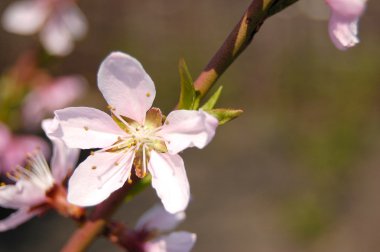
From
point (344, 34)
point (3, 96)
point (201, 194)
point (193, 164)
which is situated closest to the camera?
point (344, 34)

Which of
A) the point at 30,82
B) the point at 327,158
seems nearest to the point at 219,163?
the point at 327,158

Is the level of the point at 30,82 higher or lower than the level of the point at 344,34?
Result: lower

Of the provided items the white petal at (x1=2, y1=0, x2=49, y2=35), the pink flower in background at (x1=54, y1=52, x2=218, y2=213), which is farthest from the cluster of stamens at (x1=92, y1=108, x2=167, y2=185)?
the white petal at (x1=2, y1=0, x2=49, y2=35)

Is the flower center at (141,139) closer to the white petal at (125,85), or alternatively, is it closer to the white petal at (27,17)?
the white petal at (125,85)

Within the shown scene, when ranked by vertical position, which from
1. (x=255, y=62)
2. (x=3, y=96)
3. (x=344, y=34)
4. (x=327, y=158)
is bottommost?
(x=3, y=96)

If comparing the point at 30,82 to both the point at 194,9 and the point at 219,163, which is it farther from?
the point at 194,9

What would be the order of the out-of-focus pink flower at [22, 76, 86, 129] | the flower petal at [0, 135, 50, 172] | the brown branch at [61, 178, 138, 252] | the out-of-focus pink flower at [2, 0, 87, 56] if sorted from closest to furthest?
the brown branch at [61, 178, 138, 252] → the flower petal at [0, 135, 50, 172] → the out-of-focus pink flower at [22, 76, 86, 129] → the out-of-focus pink flower at [2, 0, 87, 56]

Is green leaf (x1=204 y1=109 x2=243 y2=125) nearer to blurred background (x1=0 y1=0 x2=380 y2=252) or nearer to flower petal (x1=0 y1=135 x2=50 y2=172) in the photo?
flower petal (x1=0 y1=135 x2=50 y2=172)
